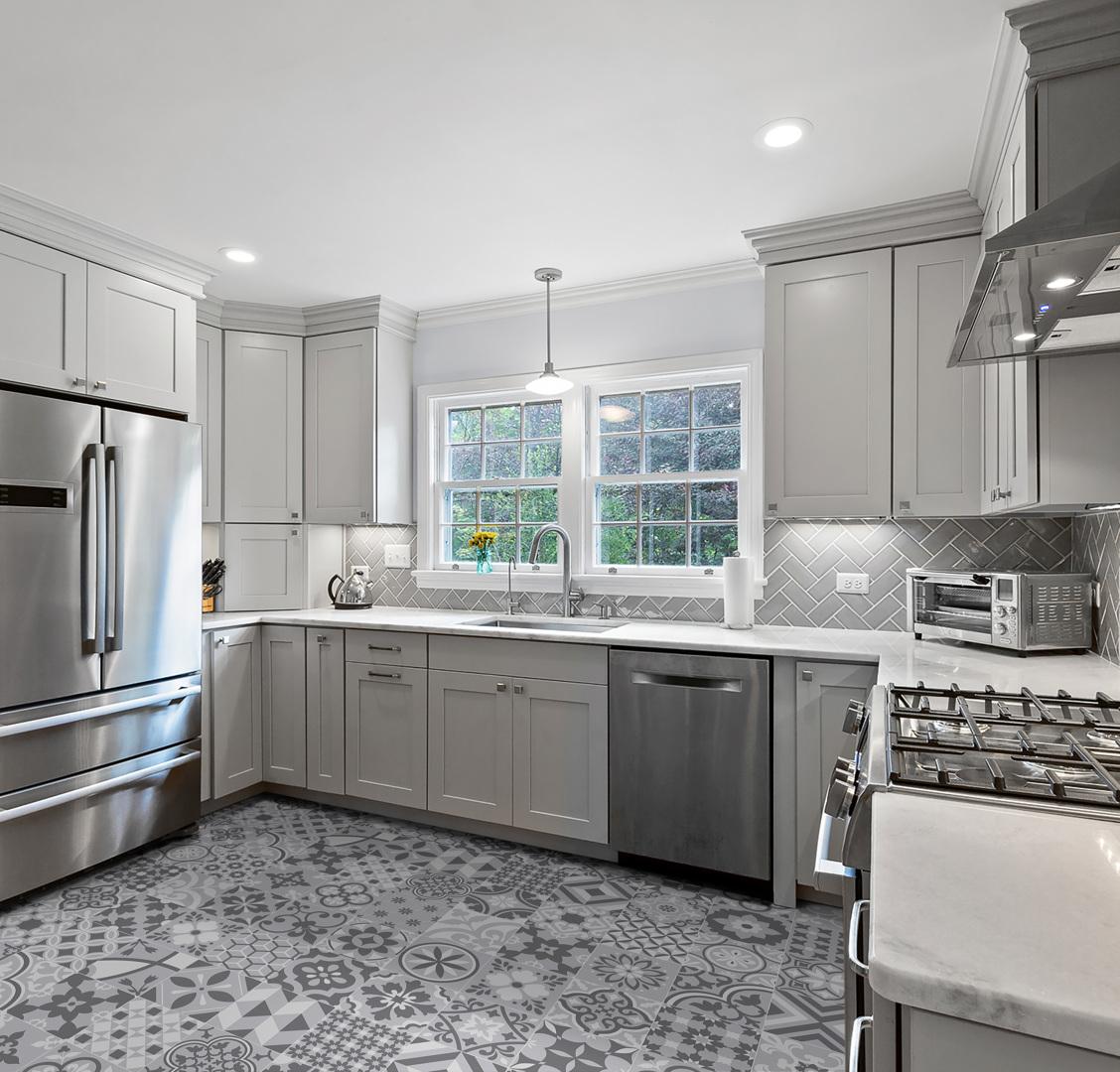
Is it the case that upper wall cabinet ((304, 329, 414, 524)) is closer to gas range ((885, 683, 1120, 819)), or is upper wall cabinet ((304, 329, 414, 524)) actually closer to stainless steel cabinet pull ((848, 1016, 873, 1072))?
gas range ((885, 683, 1120, 819))

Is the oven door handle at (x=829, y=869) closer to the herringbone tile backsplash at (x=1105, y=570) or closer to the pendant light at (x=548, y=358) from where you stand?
the herringbone tile backsplash at (x=1105, y=570)

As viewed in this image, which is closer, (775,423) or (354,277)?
(775,423)

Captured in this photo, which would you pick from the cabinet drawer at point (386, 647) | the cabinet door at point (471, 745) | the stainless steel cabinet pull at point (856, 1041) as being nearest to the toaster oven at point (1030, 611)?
the stainless steel cabinet pull at point (856, 1041)

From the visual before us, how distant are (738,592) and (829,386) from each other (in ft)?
2.96

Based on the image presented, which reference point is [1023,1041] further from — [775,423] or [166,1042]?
[775,423]

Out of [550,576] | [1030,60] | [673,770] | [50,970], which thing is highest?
[1030,60]

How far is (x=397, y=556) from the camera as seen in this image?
14.1 ft

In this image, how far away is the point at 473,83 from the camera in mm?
2061

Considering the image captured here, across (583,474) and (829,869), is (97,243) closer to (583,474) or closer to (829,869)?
(583,474)

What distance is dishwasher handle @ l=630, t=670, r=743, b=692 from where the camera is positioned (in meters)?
2.75

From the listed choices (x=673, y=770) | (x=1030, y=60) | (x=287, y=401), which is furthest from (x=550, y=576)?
(x=1030, y=60)

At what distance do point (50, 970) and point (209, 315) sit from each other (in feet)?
9.73

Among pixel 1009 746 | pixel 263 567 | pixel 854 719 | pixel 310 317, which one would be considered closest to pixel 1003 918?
pixel 1009 746

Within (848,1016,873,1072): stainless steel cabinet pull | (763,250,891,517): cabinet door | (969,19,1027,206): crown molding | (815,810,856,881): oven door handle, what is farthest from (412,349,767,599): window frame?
(848,1016,873,1072): stainless steel cabinet pull
